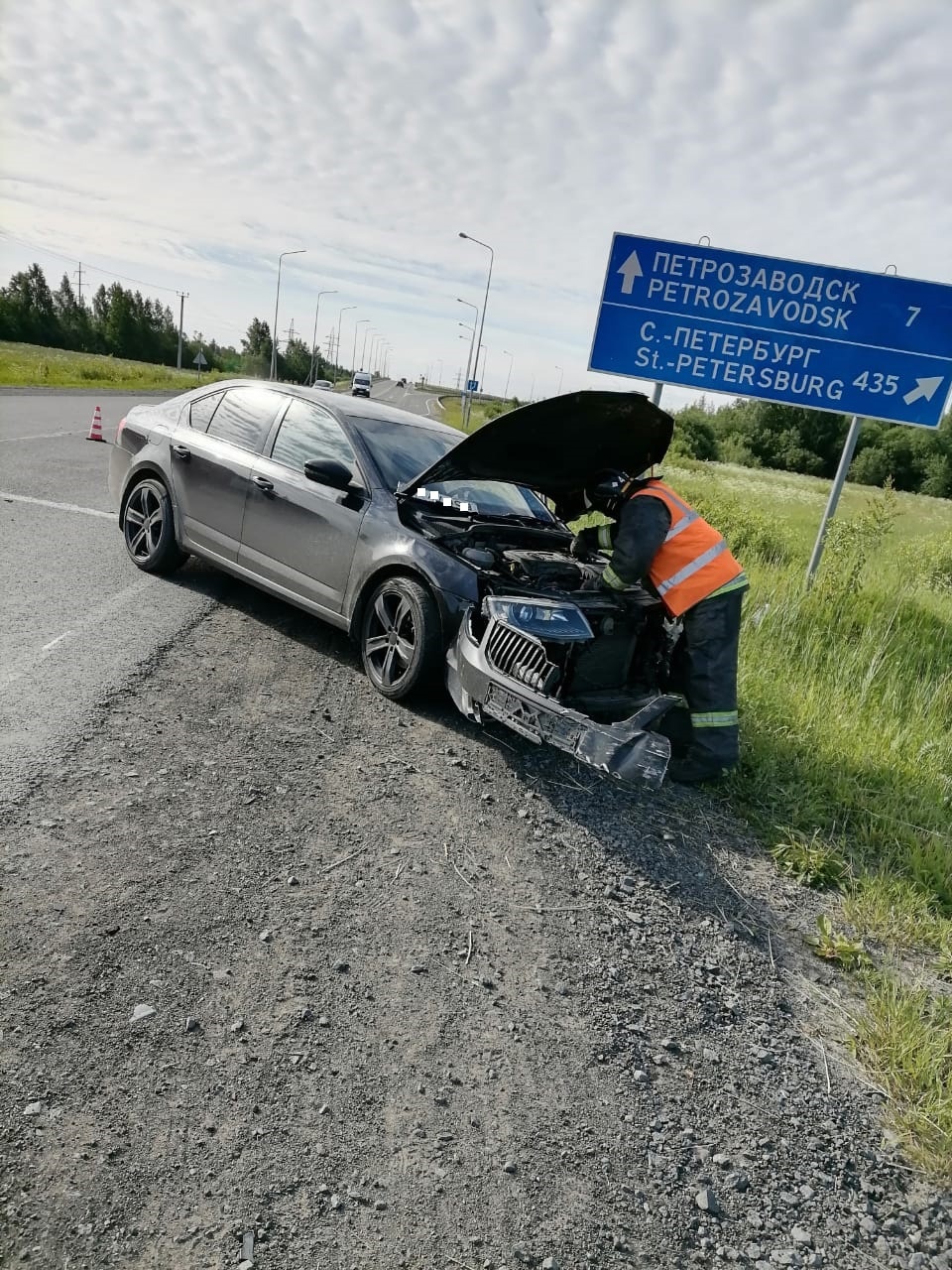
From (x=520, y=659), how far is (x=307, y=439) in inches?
97.9

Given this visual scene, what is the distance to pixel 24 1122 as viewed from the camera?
1901 mm

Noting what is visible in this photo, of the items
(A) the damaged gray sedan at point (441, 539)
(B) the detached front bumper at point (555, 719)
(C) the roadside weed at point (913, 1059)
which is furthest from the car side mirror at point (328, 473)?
(C) the roadside weed at point (913, 1059)

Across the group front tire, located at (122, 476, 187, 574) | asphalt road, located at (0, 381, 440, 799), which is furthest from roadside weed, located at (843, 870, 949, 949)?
front tire, located at (122, 476, 187, 574)

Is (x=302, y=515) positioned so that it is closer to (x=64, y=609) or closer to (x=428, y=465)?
(x=428, y=465)

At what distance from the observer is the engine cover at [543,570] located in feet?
15.3

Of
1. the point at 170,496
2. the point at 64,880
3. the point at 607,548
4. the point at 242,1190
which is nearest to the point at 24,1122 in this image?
the point at 242,1190

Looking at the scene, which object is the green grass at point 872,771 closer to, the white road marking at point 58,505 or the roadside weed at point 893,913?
the roadside weed at point 893,913

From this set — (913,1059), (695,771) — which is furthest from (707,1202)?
(695,771)

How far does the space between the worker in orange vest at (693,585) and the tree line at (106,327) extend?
70884 mm

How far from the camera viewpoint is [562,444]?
475 centimetres

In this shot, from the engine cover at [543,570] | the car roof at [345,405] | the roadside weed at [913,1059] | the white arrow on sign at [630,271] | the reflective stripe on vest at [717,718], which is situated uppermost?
the white arrow on sign at [630,271]

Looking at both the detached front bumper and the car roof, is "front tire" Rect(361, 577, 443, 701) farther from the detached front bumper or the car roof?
the car roof

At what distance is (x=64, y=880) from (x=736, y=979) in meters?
2.46

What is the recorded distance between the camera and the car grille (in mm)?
3941
